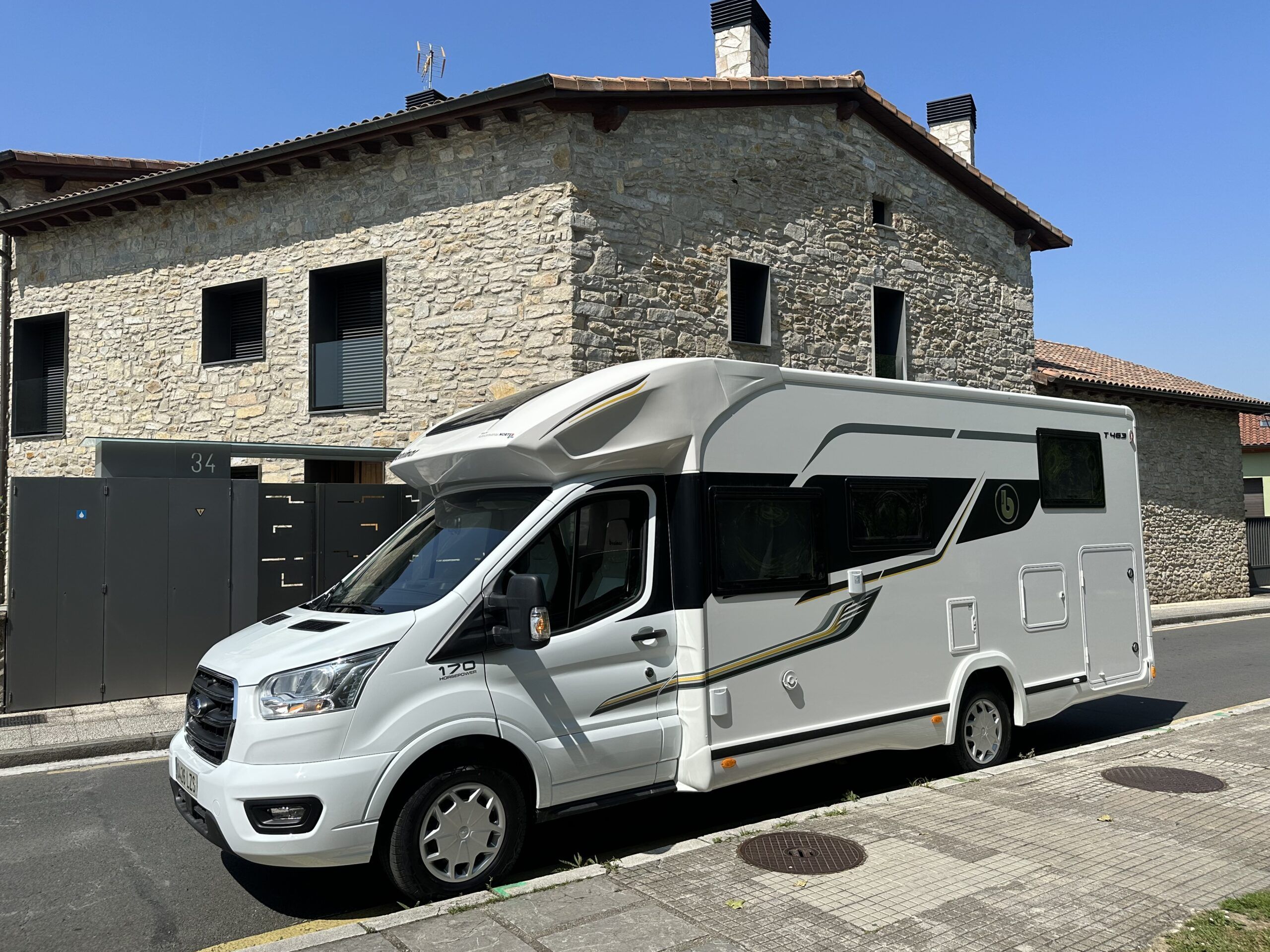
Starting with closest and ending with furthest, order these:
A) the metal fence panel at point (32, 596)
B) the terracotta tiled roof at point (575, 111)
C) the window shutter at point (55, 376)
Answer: the metal fence panel at point (32, 596)
the terracotta tiled roof at point (575, 111)
the window shutter at point (55, 376)

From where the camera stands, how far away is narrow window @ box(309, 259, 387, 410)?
1491 cm

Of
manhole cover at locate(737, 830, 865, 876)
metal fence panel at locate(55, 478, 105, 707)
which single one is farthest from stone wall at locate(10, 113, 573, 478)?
manhole cover at locate(737, 830, 865, 876)

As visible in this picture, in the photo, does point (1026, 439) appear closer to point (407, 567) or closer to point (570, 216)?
point (407, 567)

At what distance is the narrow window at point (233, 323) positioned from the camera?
16094 mm

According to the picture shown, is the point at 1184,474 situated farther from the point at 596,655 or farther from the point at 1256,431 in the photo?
the point at 596,655

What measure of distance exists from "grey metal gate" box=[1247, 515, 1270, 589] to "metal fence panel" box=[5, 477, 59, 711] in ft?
88.3

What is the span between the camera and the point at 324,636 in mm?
4738

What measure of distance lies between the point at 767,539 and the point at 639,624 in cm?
101

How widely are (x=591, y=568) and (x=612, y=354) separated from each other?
8.43 meters

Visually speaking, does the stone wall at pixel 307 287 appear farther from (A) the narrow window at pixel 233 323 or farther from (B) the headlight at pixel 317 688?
(B) the headlight at pixel 317 688

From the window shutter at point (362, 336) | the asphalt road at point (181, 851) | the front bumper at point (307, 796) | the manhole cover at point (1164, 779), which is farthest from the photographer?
the window shutter at point (362, 336)

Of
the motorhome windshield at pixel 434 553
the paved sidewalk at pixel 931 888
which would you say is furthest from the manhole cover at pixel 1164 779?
the motorhome windshield at pixel 434 553

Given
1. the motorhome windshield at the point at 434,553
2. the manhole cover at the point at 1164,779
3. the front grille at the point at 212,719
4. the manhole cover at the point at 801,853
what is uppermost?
the motorhome windshield at the point at 434,553

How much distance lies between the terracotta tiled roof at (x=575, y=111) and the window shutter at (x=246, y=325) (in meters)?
1.84
